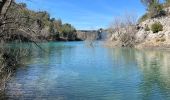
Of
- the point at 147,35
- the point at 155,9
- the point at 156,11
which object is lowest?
the point at 147,35

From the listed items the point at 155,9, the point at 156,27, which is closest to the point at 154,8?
the point at 155,9

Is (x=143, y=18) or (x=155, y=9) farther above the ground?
(x=155, y=9)

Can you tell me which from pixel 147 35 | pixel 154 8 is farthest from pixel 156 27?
pixel 154 8

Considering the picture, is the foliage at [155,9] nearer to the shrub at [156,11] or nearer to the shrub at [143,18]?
the shrub at [156,11]

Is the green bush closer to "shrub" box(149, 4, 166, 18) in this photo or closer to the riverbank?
the riverbank

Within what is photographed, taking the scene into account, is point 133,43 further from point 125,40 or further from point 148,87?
point 148,87

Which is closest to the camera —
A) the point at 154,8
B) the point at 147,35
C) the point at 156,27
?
the point at 156,27

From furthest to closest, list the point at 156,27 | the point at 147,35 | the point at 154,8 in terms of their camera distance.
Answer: the point at 154,8, the point at 147,35, the point at 156,27

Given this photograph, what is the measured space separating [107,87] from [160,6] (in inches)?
3985

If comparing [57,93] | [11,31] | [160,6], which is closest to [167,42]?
[160,6]

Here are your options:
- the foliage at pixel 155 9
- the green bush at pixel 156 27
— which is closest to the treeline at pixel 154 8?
the foliage at pixel 155 9

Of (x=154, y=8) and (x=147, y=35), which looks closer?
(x=147, y=35)

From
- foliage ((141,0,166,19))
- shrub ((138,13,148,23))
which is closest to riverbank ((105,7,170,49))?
foliage ((141,0,166,19))

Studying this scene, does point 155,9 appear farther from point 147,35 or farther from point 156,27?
point 147,35
